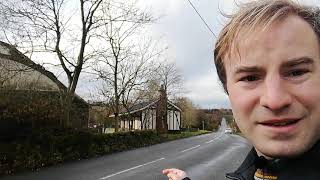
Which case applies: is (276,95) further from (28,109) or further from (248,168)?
(28,109)

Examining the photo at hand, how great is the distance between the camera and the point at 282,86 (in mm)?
1132

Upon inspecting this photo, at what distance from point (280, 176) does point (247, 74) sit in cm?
28

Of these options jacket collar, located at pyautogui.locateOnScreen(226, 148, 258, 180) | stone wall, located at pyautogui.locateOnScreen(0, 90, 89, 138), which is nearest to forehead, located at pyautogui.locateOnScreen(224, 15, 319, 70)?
jacket collar, located at pyautogui.locateOnScreen(226, 148, 258, 180)

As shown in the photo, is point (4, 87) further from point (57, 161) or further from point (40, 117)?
point (57, 161)

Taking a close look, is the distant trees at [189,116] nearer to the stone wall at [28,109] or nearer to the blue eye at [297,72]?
the stone wall at [28,109]

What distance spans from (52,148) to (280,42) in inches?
823

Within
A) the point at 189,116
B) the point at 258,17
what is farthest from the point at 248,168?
the point at 189,116

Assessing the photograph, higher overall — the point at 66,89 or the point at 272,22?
the point at 66,89

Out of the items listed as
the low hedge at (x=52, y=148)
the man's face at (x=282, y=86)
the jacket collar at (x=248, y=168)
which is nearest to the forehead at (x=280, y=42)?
the man's face at (x=282, y=86)

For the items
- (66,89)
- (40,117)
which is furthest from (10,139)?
(66,89)

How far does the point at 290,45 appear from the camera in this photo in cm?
115

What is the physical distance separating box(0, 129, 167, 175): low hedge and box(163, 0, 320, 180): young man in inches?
660

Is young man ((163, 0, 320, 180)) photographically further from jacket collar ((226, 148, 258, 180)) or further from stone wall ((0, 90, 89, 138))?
stone wall ((0, 90, 89, 138))

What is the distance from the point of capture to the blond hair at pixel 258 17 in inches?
47.4
